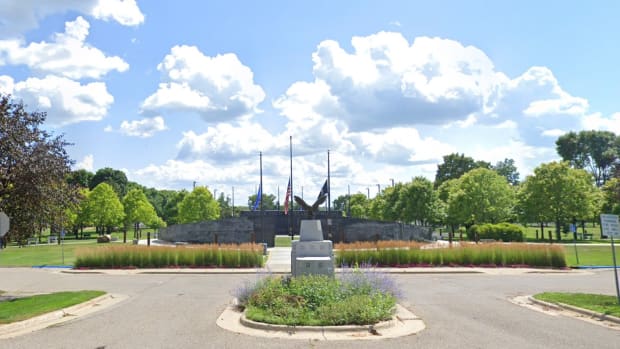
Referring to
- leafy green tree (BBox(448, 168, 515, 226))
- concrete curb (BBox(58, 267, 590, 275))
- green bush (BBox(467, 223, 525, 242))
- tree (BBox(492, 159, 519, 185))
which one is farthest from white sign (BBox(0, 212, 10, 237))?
tree (BBox(492, 159, 519, 185))

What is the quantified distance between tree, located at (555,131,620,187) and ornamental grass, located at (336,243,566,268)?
78.3 meters

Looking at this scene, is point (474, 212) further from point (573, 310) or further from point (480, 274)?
point (573, 310)

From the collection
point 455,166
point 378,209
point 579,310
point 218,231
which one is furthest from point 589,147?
point 579,310

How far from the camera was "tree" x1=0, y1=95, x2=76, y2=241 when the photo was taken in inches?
588

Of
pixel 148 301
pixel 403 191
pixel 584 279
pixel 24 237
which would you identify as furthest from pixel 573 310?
pixel 403 191

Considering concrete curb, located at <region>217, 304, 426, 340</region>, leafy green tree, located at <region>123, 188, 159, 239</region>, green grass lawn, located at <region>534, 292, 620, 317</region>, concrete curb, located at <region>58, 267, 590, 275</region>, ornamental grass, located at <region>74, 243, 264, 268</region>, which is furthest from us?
leafy green tree, located at <region>123, 188, 159, 239</region>

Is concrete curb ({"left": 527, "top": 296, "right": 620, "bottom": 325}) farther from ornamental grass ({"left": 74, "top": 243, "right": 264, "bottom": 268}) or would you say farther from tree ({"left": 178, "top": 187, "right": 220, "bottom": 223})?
tree ({"left": 178, "top": 187, "right": 220, "bottom": 223})

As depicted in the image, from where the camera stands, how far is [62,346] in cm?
899

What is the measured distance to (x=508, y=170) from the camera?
12938 cm

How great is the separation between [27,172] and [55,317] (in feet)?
17.4

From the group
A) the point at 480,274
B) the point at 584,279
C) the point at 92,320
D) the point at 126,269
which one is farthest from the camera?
the point at 126,269

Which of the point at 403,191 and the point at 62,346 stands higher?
the point at 403,191

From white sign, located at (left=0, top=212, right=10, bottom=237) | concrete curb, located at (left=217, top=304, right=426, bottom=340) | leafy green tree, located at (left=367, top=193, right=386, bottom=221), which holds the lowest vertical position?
concrete curb, located at (left=217, top=304, right=426, bottom=340)

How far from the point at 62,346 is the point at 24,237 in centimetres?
878
